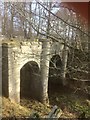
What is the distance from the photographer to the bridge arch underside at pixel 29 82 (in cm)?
447

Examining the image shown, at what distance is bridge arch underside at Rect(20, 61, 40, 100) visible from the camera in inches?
176

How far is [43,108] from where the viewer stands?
4.27 meters

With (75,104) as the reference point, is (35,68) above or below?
above

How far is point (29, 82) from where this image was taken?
459cm

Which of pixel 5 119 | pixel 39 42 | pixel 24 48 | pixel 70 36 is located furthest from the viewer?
pixel 39 42

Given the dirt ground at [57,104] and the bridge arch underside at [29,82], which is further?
the bridge arch underside at [29,82]

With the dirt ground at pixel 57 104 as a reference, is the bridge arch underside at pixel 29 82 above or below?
above

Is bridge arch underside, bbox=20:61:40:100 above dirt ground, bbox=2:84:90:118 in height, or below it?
above

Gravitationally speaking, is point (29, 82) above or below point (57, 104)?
above

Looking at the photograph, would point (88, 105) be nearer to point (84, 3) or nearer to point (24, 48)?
point (24, 48)

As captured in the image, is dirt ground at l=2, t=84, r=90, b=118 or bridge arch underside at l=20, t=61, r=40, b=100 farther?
bridge arch underside at l=20, t=61, r=40, b=100

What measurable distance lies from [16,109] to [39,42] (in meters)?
1.13

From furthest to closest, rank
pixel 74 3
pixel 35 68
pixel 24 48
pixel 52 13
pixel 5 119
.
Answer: pixel 35 68 < pixel 24 48 < pixel 5 119 < pixel 52 13 < pixel 74 3

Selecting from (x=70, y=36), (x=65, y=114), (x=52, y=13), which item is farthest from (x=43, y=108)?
(x=52, y=13)
